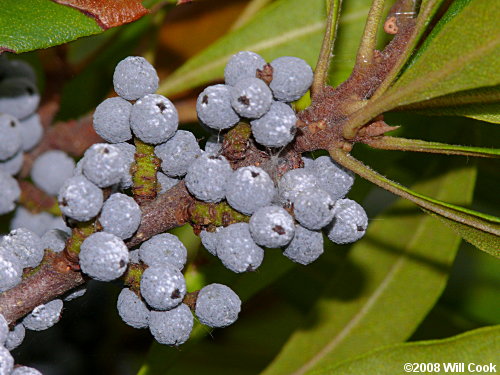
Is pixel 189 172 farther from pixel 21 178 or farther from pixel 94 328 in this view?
pixel 94 328

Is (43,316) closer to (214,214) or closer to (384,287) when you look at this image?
(214,214)

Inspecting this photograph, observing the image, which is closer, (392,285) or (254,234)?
(254,234)

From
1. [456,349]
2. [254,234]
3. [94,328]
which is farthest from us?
[94,328]

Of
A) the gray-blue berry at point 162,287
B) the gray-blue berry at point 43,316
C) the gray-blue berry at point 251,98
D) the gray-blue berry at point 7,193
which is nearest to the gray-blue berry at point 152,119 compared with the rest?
the gray-blue berry at point 251,98

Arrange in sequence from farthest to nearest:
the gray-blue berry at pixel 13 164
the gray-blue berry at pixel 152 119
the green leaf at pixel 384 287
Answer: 1. the green leaf at pixel 384 287
2. the gray-blue berry at pixel 13 164
3. the gray-blue berry at pixel 152 119

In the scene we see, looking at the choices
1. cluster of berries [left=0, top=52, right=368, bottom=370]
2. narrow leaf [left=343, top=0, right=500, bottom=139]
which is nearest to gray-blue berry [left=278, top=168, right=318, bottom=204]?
cluster of berries [left=0, top=52, right=368, bottom=370]

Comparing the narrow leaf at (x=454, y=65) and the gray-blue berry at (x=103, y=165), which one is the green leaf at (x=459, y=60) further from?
the gray-blue berry at (x=103, y=165)

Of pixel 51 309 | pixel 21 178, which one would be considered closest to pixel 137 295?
pixel 51 309

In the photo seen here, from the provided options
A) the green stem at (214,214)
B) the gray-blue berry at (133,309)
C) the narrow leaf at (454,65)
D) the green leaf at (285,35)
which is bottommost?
the gray-blue berry at (133,309)
